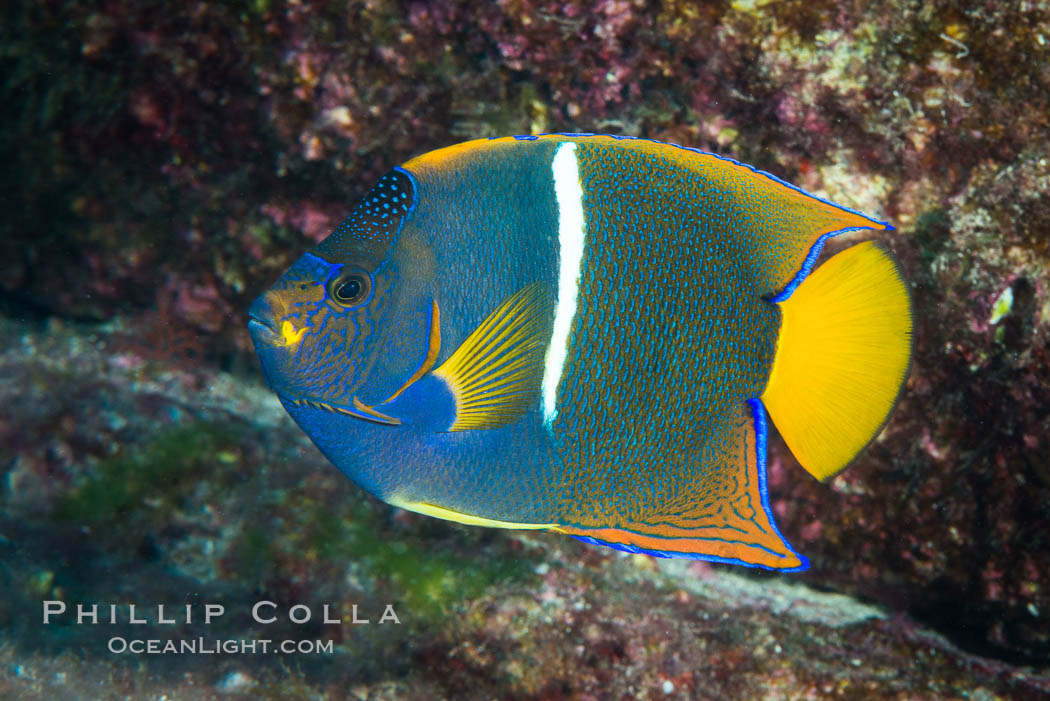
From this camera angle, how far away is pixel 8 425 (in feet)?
11.4

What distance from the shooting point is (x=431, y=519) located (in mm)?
2941

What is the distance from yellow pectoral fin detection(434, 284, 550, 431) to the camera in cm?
133

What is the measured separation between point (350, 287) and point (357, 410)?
0.92 feet

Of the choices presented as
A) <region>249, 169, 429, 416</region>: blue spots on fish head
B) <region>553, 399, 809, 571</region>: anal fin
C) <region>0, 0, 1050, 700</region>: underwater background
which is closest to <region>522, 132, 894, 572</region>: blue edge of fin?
<region>553, 399, 809, 571</region>: anal fin

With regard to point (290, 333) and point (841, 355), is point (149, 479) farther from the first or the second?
point (841, 355)

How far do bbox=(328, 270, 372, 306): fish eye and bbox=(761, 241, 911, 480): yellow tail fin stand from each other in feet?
3.17

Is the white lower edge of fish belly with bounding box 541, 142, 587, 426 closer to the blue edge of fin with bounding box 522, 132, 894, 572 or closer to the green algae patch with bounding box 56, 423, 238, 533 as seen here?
Answer: the blue edge of fin with bounding box 522, 132, 894, 572

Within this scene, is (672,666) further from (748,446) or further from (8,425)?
(8,425)

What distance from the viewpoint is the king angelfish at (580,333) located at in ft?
4.50

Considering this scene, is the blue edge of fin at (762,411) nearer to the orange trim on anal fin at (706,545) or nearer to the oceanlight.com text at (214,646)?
the orange trim on anal fin at (706,545)

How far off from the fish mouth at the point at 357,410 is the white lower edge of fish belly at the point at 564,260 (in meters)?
0.36

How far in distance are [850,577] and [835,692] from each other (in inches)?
28.4

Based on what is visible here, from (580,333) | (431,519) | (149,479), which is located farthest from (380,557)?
(580,333)

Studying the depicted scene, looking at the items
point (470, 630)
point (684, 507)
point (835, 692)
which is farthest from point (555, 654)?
point (684, 507)
